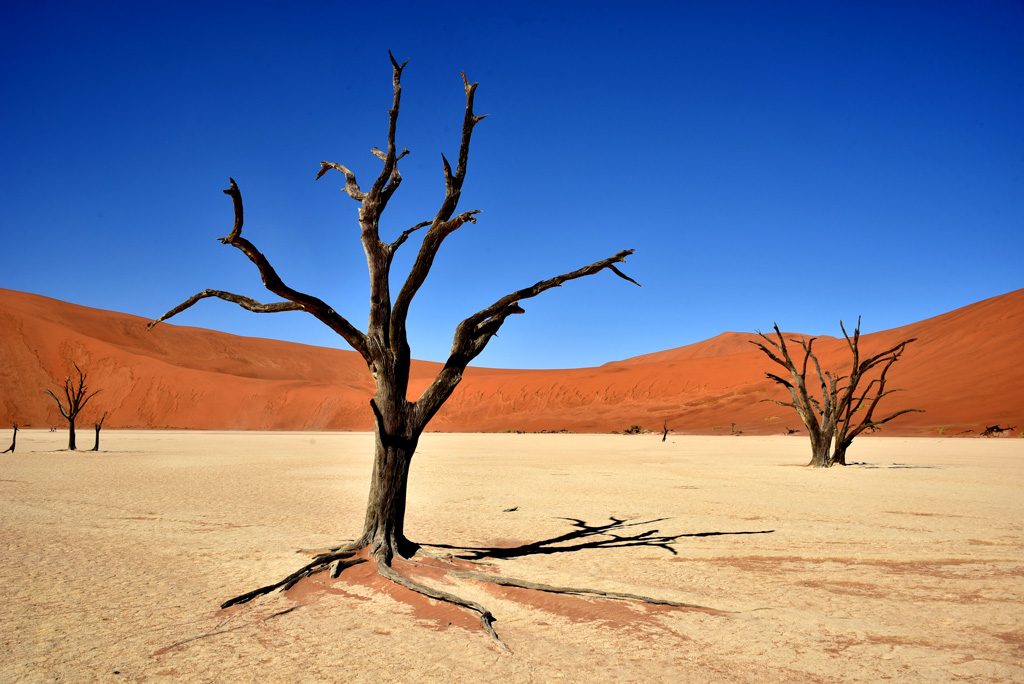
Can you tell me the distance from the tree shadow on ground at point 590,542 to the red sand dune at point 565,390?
40843 millimetres

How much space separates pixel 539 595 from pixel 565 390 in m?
72.6

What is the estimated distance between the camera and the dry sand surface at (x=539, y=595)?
4.00 meters

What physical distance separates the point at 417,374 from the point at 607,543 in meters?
101

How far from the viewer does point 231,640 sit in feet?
14.6

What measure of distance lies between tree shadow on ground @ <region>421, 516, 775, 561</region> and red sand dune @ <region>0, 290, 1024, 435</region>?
134 ft

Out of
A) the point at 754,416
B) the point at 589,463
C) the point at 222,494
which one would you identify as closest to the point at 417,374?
the point at 754,416

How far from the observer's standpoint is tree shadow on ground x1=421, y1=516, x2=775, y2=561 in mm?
7763

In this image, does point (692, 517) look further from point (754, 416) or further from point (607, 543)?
point (754, 416)

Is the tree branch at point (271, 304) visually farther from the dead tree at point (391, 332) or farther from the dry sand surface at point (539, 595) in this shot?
the dry sand surface at point (539, 595)

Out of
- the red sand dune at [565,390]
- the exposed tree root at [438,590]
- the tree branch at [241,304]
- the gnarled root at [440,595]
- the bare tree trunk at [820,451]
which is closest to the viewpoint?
the gnarled root at [440,595]

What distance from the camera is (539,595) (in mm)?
5543

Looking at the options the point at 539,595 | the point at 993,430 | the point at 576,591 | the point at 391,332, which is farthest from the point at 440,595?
the point at 993,430

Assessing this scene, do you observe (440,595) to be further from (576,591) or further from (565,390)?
(565,390)

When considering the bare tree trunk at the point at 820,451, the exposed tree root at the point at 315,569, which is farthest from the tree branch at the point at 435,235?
the bare tree trunk at the point at 820,451
